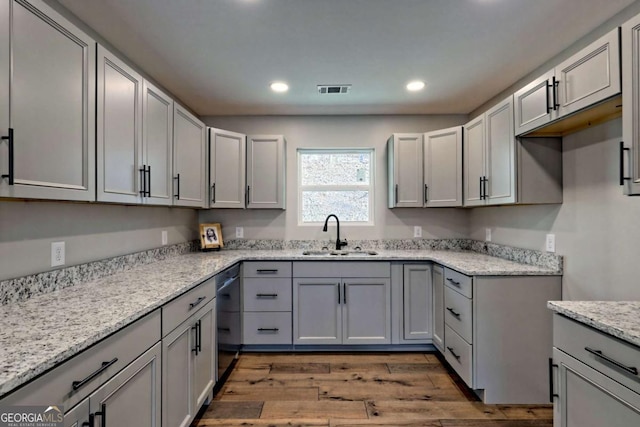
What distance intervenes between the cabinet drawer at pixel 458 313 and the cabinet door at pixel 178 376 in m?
1.82

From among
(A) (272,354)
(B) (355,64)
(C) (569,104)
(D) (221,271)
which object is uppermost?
(B) (355,64)

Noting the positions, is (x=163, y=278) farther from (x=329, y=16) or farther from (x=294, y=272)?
(x=329, y=16)

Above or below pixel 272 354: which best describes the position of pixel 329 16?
above

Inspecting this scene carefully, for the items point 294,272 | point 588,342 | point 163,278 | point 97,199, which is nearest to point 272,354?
point 294,272

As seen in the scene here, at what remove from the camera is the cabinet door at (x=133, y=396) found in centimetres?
102

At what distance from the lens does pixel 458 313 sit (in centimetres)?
228

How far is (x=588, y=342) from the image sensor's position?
1.18m

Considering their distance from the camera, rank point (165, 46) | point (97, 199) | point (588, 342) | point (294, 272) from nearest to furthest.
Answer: point (588, 342) → point (97, 199) → point (165, 46) → point (294, 272)

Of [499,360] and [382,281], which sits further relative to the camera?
[382,281]

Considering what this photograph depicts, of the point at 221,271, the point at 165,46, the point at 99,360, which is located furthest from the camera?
the point at 221,271

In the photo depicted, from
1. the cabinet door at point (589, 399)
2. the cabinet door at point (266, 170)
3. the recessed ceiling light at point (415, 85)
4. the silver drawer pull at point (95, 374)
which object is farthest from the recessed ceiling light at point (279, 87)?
the cabinet door at point (589, 399)

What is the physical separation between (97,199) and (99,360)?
778 mm

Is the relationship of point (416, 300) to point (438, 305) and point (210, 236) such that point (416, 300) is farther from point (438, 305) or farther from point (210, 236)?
point (210, 236)

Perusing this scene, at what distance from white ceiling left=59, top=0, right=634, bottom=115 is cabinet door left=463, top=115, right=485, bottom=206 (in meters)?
0.38
